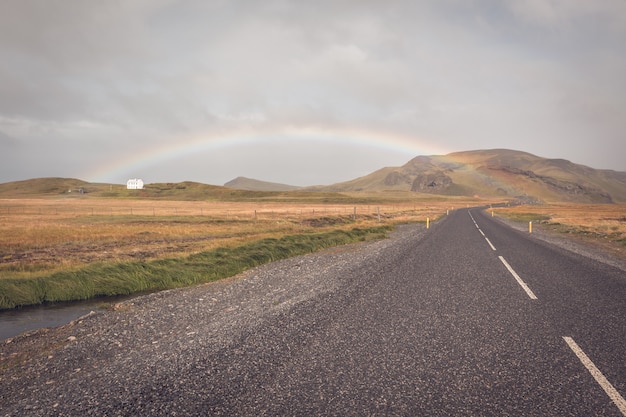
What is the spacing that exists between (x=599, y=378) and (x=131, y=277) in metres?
14.6

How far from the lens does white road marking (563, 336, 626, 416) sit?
4004mm

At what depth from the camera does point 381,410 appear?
399 centimetres

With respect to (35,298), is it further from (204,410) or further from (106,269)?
(204,410)

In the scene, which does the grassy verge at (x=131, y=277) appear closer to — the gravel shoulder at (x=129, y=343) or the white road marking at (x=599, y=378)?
the gravel shoulder at (x=129, y=343)

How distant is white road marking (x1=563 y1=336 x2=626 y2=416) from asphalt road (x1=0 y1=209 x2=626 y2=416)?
0.05ft

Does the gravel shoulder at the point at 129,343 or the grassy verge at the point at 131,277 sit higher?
the gravel shoulder at the point at 129,343

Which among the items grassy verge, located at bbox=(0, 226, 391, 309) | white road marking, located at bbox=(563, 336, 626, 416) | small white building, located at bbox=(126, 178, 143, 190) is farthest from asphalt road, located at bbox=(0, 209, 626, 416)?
small white building, located at bbox=(126, 178, 143, 190)

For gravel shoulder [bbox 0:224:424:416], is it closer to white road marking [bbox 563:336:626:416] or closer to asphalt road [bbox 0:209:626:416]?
asphalt road [bbox 0:209:626:416]

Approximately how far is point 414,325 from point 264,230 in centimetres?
2735

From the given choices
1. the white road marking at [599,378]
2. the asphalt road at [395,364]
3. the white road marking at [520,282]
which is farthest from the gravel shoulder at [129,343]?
the white road marking at [599,378]

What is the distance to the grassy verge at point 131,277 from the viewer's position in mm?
12519

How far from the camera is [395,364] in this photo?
510 centimetres

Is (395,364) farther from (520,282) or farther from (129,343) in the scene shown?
(520,282)

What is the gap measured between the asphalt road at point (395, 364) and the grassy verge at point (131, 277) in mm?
7764
